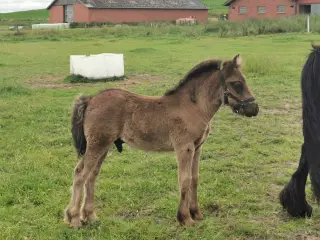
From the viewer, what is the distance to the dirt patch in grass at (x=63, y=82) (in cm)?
1376

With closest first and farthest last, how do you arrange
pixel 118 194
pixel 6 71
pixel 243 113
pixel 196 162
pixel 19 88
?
pixel 243 113
pixel 196 162
pixel 118 194
pixel 19 88
pixel 6 71

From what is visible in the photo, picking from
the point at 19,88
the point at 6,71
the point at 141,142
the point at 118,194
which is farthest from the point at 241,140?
the point at 6,71

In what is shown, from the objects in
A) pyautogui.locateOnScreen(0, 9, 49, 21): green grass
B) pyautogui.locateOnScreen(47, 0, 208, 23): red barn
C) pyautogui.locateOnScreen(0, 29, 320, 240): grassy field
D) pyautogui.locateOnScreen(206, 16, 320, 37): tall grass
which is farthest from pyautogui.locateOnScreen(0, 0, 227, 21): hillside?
pyautogui.locateOnScreen(0, 29, 320, 240): grassy field

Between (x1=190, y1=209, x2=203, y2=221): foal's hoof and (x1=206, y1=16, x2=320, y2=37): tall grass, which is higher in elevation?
(x1=206, y1=16, x2=320, y2=37): tall grass

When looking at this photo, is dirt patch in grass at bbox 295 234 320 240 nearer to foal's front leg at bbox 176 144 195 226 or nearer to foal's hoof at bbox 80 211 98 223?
foal's front leg at bbox 176 144 195 226

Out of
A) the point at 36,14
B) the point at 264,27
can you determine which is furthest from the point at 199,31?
the point at 36,14

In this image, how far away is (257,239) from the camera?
4.41 metres

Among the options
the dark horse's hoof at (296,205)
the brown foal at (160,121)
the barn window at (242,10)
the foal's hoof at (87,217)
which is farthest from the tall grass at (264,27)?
the foal's hoof at (87,217)

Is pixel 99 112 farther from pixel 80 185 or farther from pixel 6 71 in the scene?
pixel 6 71

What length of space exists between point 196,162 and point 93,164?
1.07 metres

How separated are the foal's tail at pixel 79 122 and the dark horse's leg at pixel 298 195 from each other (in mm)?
2220

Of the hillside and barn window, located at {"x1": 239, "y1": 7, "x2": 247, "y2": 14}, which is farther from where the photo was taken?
the hillside

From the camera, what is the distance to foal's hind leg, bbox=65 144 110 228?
14.9ft

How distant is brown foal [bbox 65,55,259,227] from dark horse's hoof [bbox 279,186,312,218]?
3.47 feet
